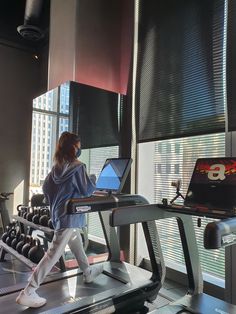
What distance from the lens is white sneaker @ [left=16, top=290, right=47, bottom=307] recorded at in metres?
2.47

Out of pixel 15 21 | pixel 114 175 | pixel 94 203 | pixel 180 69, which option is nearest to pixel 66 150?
pixel 114 175

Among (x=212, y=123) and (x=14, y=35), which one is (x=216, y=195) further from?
(x=14, y=35)

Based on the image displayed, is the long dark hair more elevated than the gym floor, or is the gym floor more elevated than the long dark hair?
the long dark hair

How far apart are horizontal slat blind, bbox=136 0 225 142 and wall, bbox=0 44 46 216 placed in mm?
3727

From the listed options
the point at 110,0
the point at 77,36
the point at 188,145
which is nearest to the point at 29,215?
the point at 188,145

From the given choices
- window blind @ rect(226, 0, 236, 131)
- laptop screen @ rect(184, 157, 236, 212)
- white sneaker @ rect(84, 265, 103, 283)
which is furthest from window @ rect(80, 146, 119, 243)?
laptop screen @ rect(184, 157, 236, 212)

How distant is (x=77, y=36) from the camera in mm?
4297

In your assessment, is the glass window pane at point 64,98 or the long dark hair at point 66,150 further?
the glass window pane at point 64,98

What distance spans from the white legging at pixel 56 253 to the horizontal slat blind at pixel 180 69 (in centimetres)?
165

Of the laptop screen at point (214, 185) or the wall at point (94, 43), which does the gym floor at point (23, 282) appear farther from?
the wall at point (94, 43)

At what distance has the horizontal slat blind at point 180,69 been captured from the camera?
10.1ft

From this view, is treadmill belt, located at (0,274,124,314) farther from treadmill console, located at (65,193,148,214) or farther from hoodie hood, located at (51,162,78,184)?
hoodie hood, located at (51,162,78,184)

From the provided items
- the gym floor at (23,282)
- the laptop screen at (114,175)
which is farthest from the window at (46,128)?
the gym floor at (23,282)

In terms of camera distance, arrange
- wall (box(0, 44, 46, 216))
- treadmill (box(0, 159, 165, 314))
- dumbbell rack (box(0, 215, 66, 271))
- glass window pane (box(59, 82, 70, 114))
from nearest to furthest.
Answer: treadmill (box(0, 159, 165, 314)) → dumbbell rack (box(0, 215, 66, 271)) → glass window pane (box(59, 82, 70, 114)) → wall (box(0, 44, 46, 216))
